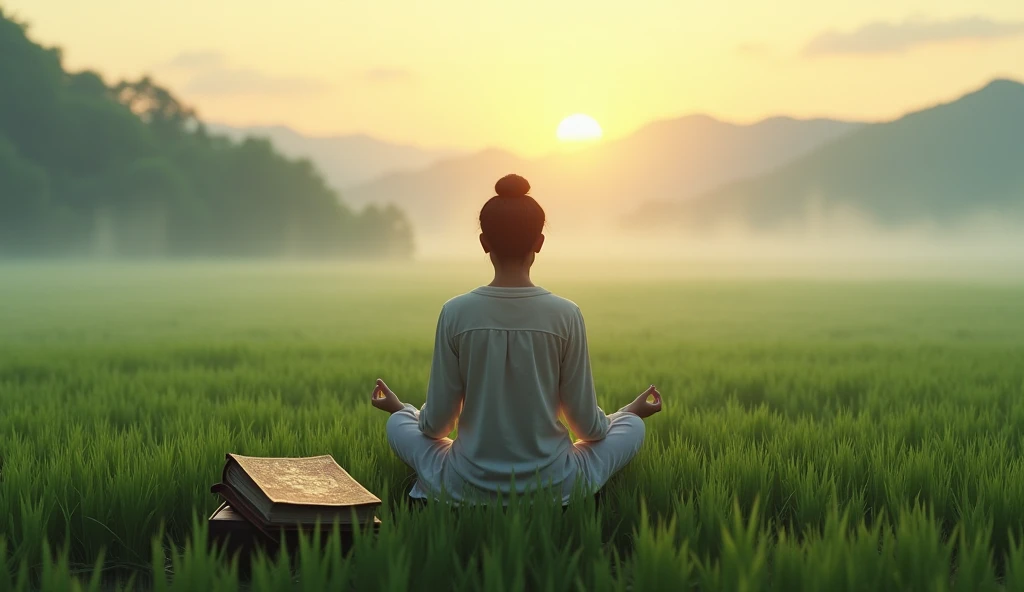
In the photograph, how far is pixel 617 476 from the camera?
14.0 ft

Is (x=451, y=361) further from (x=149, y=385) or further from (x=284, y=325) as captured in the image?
(x=284, y=325)

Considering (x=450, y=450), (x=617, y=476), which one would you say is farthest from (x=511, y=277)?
(x=617, y=476)

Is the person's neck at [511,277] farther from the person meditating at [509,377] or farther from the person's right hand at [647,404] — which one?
the person's right hand at [647,404]

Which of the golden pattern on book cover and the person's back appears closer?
the golden pattern on book cover

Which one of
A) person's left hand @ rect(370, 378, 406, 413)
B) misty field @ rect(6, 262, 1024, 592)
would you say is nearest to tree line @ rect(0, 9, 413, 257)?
misty field @ rect(6, 262, 1024, 592)

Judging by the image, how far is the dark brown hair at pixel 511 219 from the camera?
3.39 meters

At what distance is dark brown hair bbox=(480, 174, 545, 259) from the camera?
3391mm

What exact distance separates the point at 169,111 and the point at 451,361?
73.5 m

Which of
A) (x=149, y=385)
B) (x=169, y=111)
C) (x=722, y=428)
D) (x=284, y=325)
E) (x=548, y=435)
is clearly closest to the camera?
(x=548, y=435)

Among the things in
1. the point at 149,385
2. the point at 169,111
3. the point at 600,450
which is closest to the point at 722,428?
the point at 600,450

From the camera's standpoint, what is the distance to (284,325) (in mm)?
20125

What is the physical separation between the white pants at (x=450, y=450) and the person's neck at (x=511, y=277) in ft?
2.60

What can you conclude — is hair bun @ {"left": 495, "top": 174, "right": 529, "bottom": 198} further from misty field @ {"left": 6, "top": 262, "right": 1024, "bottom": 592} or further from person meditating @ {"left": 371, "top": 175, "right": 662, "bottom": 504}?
misty field @ {"left": 6, "top": 262, "right": 1024, "bottom": 592}

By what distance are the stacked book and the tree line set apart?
60.5 metres
